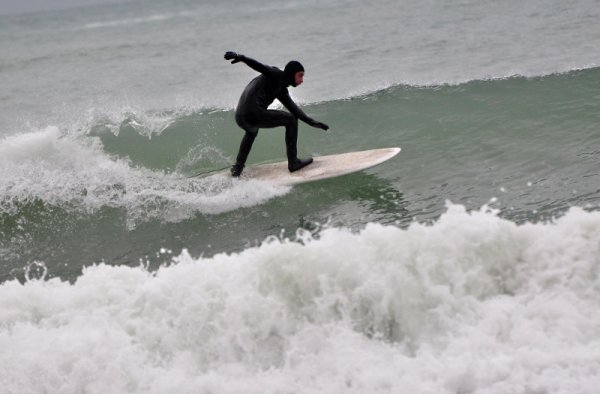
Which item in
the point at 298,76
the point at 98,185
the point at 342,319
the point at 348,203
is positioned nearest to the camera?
the point at 342,319

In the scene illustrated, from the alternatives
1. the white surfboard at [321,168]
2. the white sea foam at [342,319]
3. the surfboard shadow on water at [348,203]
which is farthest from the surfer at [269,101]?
the white sea foam at [342,319]

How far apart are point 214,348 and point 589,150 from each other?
211 inches

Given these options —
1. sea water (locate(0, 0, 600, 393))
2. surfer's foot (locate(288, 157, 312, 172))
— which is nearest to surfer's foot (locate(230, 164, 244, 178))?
sea water (locate(0, 0, 600, 393))

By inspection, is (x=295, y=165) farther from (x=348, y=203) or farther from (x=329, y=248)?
(x=329, y=248)

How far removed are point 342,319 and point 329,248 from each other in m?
0.63

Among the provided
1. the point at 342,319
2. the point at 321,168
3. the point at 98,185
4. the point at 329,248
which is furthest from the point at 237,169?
the point at 342,319

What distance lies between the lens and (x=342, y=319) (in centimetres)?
516

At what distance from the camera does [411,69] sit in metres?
15.3

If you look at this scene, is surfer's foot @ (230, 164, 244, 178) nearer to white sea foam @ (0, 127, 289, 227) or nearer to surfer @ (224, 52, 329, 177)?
white sea foam @ (0, 127, 289, 227)

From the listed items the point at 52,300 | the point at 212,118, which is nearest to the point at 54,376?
the point at 52,300

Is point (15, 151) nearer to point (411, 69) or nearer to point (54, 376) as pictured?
point (54, 376)

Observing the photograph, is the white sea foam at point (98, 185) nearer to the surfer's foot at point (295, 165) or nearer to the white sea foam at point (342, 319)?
the surfer's foot at point (295, 165)

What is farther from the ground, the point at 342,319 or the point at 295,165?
the point at 295,165

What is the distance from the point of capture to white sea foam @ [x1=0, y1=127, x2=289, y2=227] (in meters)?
7.82
